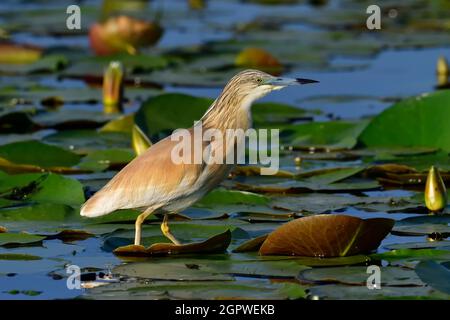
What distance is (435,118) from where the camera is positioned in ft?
27.5

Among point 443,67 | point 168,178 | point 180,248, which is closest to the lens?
point 180,248

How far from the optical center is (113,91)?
10359mm

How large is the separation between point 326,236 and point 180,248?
2.46 feet

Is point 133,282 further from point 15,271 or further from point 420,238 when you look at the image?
point 420,238

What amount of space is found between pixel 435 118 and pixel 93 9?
9473mm

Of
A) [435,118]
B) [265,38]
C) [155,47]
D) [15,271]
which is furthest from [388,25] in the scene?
[15,271]

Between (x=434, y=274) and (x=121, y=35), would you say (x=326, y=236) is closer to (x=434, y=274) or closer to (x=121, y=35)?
(x=434, y=274)

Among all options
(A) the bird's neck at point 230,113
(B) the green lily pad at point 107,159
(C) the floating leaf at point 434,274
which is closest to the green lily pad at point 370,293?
(C) the floating leaf at point 434,274

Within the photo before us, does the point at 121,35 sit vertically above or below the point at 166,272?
above

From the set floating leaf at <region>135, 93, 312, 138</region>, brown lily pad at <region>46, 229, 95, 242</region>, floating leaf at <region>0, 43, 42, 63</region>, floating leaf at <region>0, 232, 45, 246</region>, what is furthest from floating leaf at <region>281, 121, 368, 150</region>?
floating leaf at <region>0, 43, 42, 63</region>

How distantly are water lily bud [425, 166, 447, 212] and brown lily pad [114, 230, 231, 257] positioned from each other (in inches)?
54.2

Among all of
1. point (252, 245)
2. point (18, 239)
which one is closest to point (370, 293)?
point (252, 245)

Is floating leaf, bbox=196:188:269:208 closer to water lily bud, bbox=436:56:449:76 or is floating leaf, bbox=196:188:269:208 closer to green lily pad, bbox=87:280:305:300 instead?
green lily pad, bbox=87:280:305:300

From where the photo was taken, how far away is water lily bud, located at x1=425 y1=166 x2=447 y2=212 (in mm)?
6684
